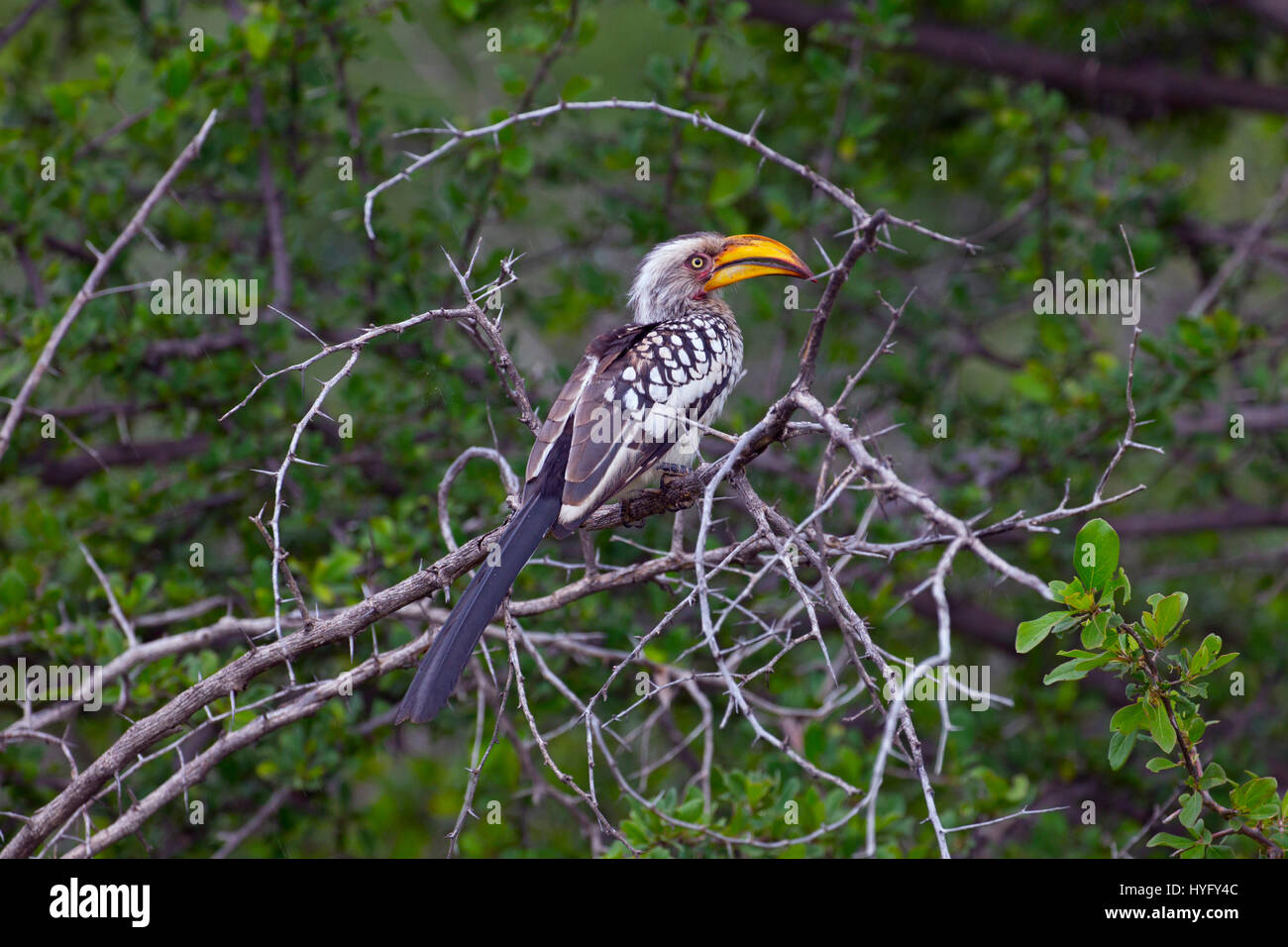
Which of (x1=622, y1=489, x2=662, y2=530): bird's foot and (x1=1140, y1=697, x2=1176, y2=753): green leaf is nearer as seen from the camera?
(x1=1140, y1=697, x2=1176, y2=753): green leaf

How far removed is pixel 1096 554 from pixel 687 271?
6.41ft

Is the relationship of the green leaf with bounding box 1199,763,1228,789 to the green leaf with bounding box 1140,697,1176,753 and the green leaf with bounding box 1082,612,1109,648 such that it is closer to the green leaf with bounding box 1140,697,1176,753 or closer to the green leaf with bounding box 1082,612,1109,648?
the green leaf with bounding box 1140,697,1176,753

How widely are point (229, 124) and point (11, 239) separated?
81 centimetres

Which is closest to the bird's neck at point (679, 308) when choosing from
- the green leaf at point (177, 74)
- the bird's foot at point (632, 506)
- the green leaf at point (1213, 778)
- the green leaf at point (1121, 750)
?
the bird's foot at point (632, 506)

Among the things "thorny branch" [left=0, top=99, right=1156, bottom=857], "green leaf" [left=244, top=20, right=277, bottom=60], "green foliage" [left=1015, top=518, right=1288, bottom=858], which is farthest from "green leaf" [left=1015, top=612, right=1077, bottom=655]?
"green leaf" [left=244, top=20, right=277, bottom=60]

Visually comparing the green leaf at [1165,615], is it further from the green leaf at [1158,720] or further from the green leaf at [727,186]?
the green leaf at [727,186]

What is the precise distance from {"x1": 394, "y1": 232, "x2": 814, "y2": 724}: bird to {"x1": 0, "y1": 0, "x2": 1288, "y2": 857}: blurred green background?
1.59ft

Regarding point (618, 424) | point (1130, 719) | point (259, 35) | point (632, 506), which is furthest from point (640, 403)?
point (259, 35)

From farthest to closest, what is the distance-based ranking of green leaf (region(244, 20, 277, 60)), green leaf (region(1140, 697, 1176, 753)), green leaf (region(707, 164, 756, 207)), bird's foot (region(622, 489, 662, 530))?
green leaf (region(707, 164, 756, 207)) < green leaf (region(244, 20, 277, 60)) < bird's foot (region(622, 489, 662, 530)) < green leaf (region(1140, 697, 1176, 753))

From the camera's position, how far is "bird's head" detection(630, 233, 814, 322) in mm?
3549

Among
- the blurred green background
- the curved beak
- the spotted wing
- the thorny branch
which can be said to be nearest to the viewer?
the thorny branch

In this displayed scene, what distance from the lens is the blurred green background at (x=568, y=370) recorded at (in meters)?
3.47

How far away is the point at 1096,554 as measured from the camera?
81.6 inches

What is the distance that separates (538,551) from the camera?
13.1 feet
